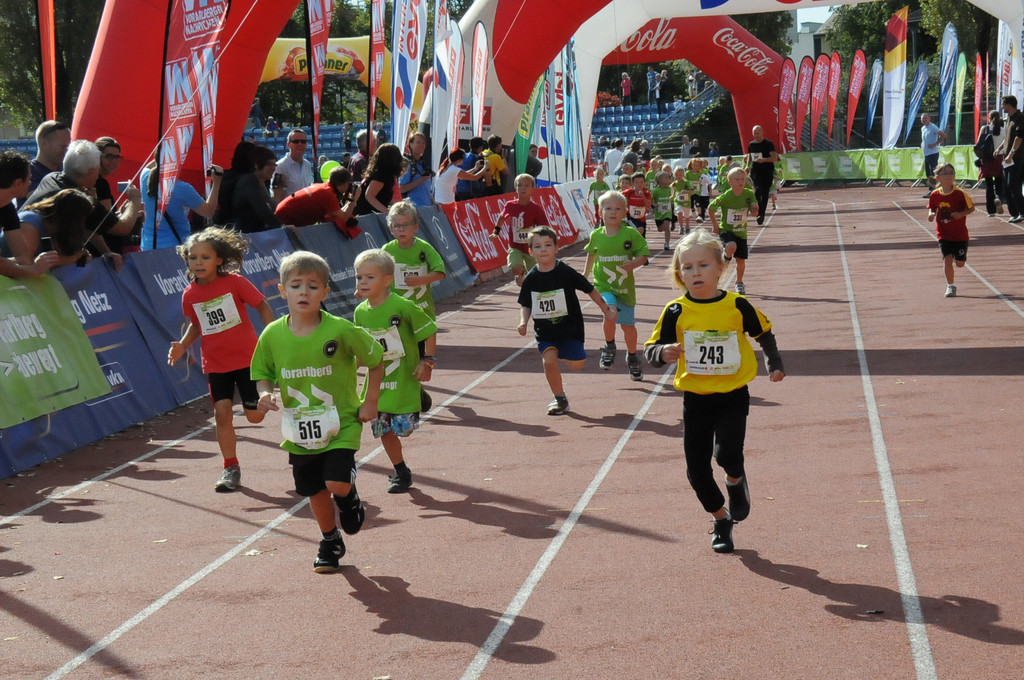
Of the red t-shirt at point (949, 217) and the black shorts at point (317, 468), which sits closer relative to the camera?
the black shorts at point (317, 468)

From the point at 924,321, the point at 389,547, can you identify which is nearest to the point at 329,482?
the point at 389,547

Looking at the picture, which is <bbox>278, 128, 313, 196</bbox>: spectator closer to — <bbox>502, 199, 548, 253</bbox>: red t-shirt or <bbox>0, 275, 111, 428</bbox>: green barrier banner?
<bbox>502, 199, 548, 253</bbox>: red t-shirt

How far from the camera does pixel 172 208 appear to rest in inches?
494

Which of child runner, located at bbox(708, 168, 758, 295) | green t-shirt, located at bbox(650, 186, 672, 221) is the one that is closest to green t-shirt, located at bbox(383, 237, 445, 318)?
child runner, located at bbox(708, 168, 758, 295)

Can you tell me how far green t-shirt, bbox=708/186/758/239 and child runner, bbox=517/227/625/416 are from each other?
6557 mm

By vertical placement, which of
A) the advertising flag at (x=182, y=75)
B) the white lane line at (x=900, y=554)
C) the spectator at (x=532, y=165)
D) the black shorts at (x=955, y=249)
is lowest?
the white lane line at (x=900, y=554)

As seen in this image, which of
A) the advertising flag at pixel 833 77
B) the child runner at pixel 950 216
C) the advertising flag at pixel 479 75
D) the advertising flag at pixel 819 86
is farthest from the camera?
the advertising flag at pixel 833 77

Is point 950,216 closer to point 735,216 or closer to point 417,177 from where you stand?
point 735,216

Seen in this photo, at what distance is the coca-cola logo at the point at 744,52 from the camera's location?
38719 millimetres

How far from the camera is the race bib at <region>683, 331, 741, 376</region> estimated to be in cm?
591

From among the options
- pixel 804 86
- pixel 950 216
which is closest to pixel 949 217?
pixel 950 216

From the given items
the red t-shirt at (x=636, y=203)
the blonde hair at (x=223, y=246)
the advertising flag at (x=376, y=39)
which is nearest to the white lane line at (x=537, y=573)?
the blonde hair at (x=223, y=246)

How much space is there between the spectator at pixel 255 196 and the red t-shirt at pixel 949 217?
8080 millimetres

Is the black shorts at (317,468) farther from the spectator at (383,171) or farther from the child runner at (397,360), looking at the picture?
the spectator at (383,171)
